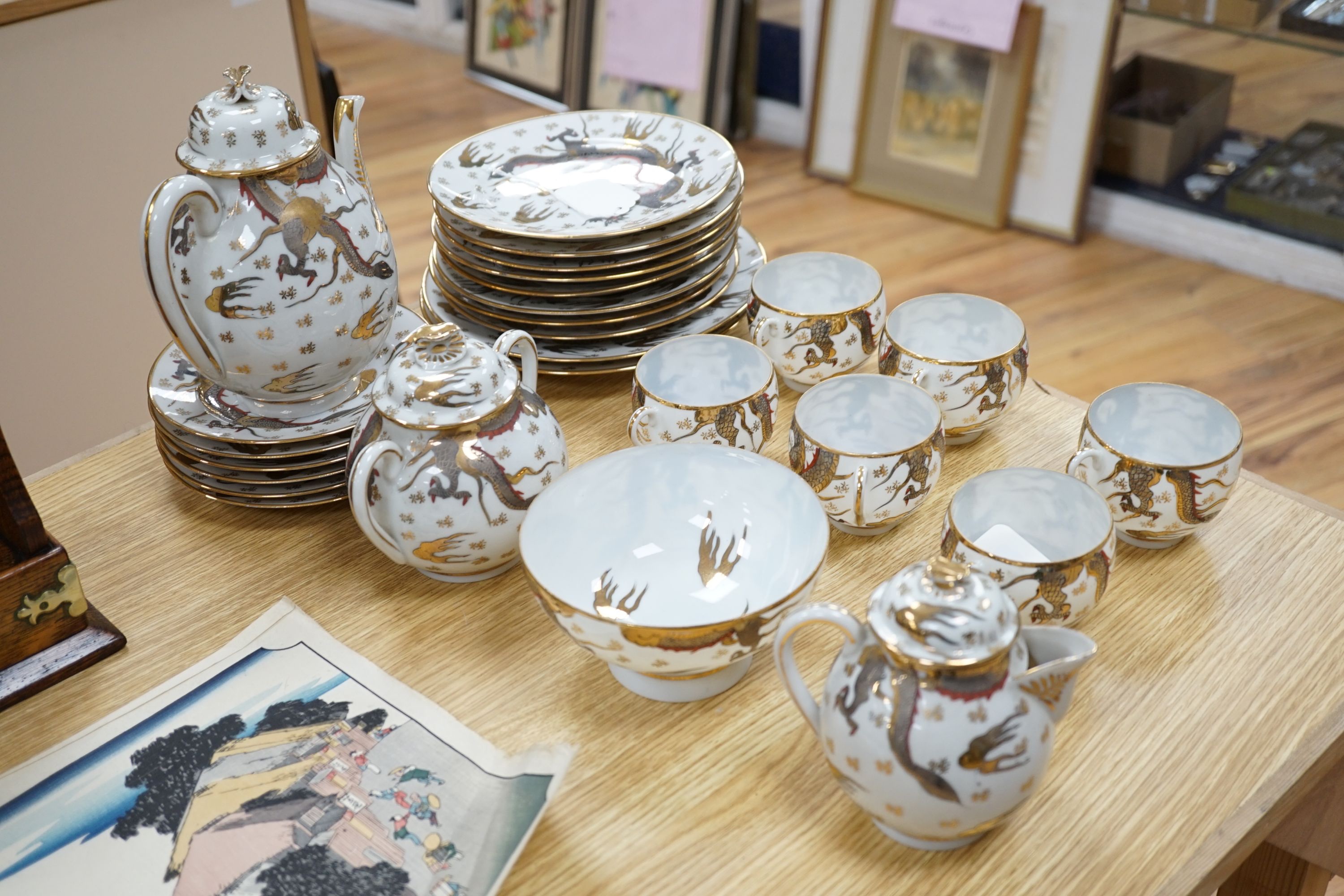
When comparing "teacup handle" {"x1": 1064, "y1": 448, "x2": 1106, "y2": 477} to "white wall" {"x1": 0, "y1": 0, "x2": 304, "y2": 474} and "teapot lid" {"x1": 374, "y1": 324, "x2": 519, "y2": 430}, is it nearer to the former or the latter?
"teapot lid" {"x1": 374, "y1": 324, "x2": 519, "y2": 430}

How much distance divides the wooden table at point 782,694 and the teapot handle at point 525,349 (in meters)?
0.10

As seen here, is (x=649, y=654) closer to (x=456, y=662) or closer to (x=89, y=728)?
(x=456, y=662)

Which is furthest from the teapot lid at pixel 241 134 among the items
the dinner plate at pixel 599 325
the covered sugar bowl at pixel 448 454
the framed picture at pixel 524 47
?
the framed picture at pixel 524 47

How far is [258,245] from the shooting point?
2.55ft

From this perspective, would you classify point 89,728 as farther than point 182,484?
No

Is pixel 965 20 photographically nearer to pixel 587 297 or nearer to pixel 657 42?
pixel 657 42

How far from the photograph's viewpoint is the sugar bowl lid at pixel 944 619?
23.1 inches

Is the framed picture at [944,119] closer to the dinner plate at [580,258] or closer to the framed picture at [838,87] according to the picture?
the framed picture at [838,87]

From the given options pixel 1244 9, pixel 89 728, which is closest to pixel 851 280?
pixel 89 728

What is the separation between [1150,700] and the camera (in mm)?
724

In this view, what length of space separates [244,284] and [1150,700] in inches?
24.4

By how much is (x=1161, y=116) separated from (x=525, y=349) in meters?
1.88

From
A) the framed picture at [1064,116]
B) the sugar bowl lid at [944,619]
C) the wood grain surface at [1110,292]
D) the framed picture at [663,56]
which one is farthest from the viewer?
the framed picture at [663,56]

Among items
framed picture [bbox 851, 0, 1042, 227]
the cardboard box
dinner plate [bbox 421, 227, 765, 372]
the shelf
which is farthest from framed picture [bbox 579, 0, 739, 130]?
dinner plate [bbox 421, 227, 765, 372]
